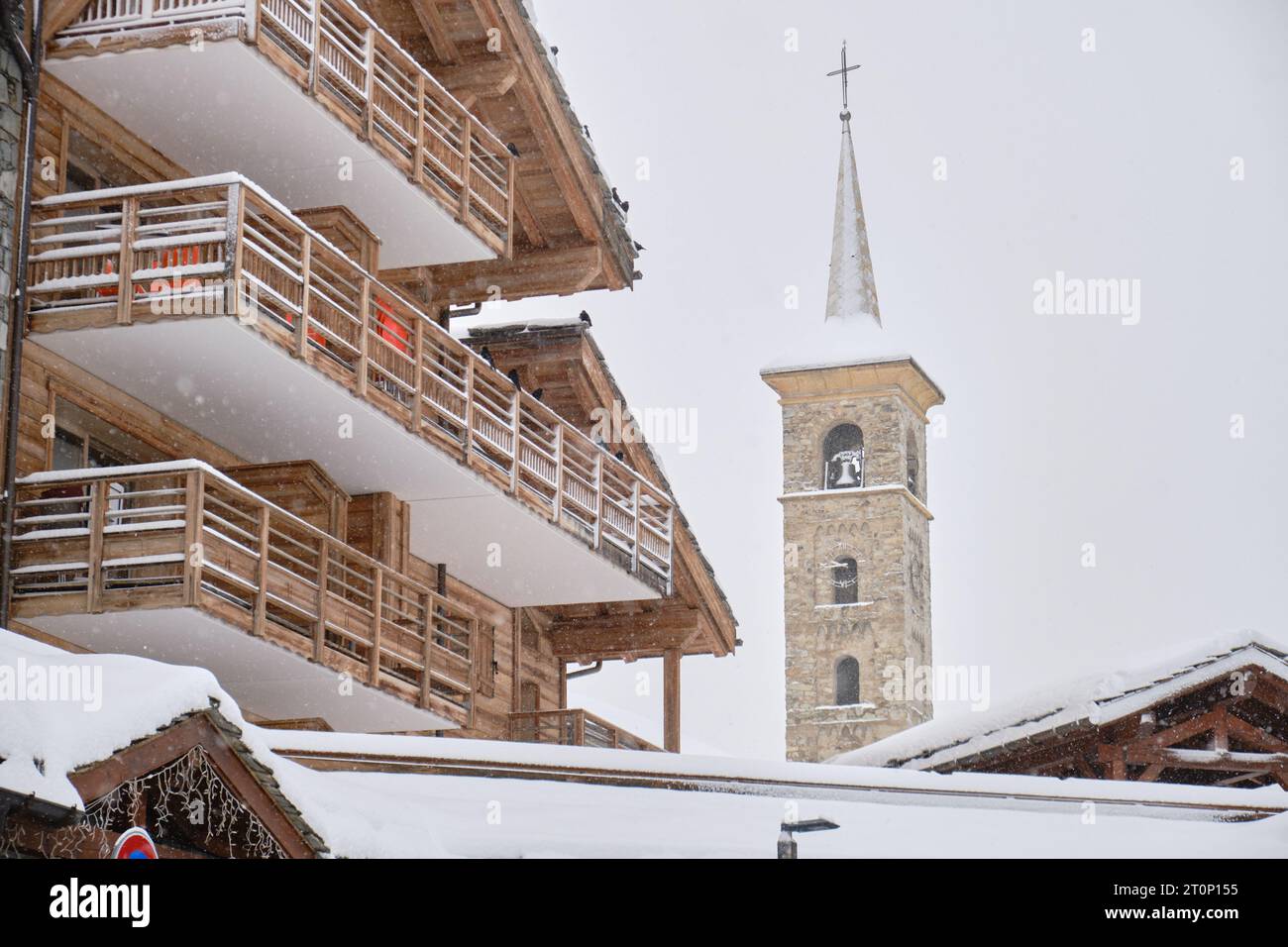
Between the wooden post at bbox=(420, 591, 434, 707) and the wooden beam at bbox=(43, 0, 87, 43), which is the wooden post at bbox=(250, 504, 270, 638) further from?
the wooden beam at bbox=(43, 0, 87, 43)

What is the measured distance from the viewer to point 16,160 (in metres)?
14.3

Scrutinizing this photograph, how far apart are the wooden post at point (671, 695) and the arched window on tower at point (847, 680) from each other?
126 feet

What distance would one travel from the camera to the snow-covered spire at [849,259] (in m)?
65.7

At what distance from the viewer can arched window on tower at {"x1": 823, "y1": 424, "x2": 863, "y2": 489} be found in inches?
2527

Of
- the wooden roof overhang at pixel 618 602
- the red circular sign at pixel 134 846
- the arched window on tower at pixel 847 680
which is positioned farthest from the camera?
the arched window on tower at pixel 847 680

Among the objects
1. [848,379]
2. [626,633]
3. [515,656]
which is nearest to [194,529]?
[515,656]

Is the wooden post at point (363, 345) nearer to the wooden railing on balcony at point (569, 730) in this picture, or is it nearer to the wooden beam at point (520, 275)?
the wooden railing on balcony at point (569, 730)

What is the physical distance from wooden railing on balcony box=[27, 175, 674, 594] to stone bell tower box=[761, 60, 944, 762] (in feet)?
133

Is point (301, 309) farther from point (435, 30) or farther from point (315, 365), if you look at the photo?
point (435, 30)

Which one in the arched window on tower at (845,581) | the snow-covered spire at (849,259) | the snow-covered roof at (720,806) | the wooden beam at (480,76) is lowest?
the snow-covered roof at (720,806)

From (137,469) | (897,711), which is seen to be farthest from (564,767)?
(897,711)

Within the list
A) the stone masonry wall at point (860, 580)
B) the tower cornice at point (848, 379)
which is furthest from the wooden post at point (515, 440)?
the tower cornice at point (848, 379)

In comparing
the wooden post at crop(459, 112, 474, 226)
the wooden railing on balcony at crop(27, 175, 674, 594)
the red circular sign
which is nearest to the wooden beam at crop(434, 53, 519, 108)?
the wooden post at crop(459, 112, 474, 226)

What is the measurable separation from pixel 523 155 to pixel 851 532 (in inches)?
1714
